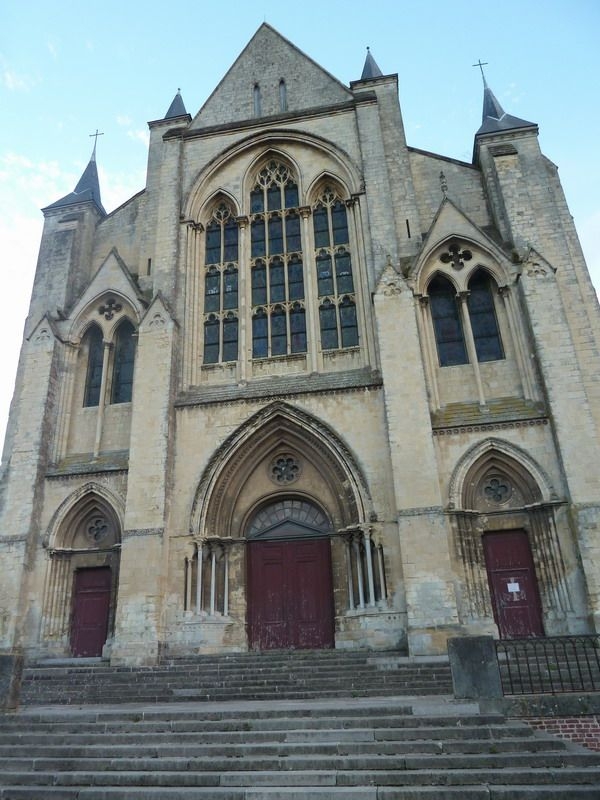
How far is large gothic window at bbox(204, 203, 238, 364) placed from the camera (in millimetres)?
15836

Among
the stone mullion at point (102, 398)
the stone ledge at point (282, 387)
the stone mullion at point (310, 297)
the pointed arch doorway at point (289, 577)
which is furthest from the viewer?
the stone mullion at point (102, 398)

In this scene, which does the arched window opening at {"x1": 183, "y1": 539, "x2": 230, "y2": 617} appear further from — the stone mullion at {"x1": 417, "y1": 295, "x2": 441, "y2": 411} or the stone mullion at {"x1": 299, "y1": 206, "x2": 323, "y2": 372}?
the stone mullion at {"x1": 417, "y1": 295, "x2": 441, "y2": 411}

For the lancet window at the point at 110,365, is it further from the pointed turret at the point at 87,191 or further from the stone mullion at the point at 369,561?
the stone mullion at the point at 369,561

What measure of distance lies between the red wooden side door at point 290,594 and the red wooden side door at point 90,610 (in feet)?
11.2

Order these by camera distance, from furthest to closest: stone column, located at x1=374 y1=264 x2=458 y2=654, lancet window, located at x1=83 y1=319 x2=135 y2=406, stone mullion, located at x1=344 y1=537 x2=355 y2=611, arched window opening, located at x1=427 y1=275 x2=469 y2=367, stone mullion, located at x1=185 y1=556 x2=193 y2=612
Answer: lancet window, located at x1=83 y1=319 x2=135 y2=406 → arched window opening, located at x1=427 y1=275 x2=469 y2=367 → stone mullion, located at x1=185 y1=556 x2=193 y2=612 → stone mullion, located at x1=344 y1=537 x2=355 y2=611 → stone column, located at x1=374 y1=264 x2=458 y2=654

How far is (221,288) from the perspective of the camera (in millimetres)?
16438

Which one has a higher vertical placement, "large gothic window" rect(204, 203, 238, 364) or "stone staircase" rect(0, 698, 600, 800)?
"large gothic window" rect(204, 203, 238, 364)

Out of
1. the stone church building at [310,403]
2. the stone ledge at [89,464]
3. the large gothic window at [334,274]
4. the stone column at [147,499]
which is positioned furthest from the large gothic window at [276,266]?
the stone ledge at [89,464]

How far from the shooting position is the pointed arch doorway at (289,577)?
13156mm

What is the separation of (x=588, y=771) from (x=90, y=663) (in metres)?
10.2

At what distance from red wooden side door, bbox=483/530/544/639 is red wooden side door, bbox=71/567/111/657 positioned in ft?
28.4

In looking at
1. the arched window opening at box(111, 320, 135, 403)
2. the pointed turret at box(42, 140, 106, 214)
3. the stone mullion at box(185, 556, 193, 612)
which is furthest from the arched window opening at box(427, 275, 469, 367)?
the pointed turret at box(42, 140, 106, 214)

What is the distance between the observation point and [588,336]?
44.7 feet

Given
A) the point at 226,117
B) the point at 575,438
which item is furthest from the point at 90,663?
the point at 226,117
